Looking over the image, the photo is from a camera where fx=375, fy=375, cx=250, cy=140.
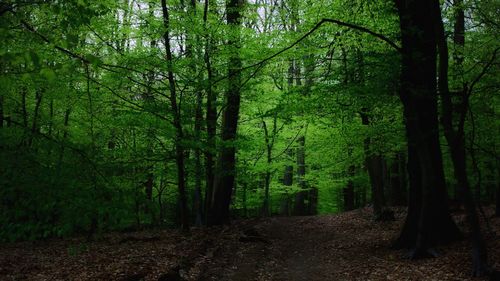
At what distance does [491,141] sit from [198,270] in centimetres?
1102

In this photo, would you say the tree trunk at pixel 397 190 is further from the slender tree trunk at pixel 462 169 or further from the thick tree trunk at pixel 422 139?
the slender tree trunk at pixel 462 169

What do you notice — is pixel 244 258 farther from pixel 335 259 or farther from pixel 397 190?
pixel 397 190

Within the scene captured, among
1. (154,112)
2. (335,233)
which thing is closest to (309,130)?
(335,233)

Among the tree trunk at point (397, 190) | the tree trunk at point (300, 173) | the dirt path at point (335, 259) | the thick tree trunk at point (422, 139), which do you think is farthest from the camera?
the tree trunk at point (300, 173)

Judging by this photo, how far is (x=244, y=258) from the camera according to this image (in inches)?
421

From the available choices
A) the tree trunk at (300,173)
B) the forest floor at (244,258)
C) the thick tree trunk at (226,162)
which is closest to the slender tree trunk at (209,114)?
the thick tree trunk at (226,162)

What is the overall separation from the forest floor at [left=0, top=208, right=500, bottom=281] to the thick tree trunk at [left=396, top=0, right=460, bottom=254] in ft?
1.78

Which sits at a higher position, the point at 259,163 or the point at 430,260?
the point at 259,163

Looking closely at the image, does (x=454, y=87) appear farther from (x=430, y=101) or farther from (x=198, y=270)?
(x=198, y=270)

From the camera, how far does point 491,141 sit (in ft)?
43.3

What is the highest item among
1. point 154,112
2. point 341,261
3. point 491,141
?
point 154,112

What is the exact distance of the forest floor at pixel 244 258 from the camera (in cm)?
849

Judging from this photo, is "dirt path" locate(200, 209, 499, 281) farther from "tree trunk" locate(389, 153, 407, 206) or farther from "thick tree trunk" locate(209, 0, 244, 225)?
"tree trunk" locate(389, 153, 407, 206)

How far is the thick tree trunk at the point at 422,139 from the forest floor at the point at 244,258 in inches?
21.4
